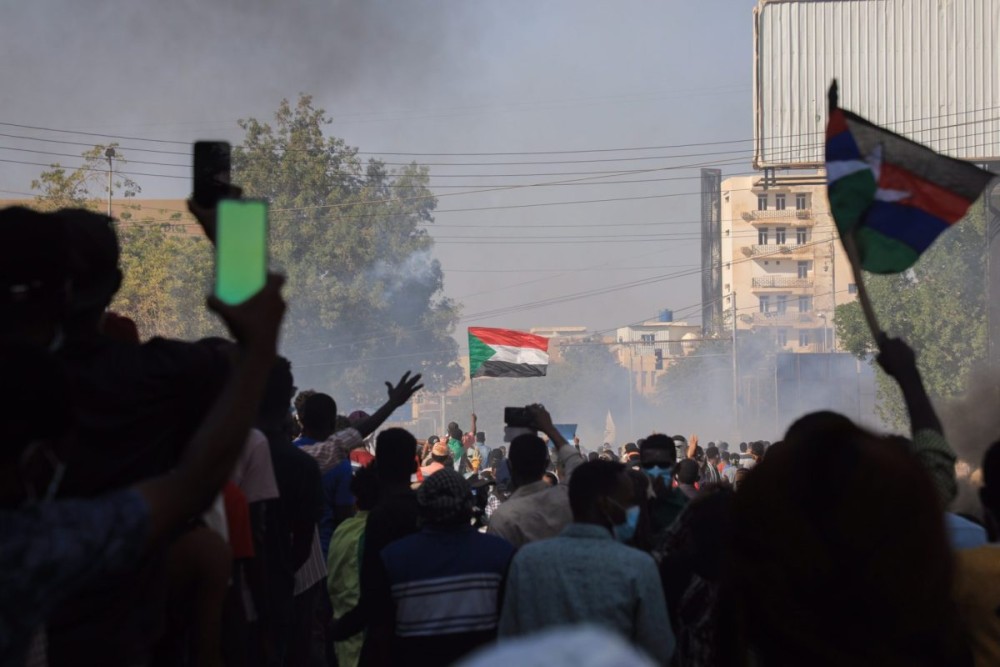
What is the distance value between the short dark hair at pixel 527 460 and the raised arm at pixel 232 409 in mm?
3534

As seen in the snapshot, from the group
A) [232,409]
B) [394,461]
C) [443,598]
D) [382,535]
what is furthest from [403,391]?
[232,409]

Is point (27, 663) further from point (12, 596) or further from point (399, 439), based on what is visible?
point (399, 439)

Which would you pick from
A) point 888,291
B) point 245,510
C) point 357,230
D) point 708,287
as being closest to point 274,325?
point 245,510

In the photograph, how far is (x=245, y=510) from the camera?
4059 millimetres

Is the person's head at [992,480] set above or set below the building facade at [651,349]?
below

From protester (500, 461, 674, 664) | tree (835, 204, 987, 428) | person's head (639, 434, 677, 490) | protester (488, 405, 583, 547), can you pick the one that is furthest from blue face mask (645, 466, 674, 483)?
tree (835, 204, 987, 428)

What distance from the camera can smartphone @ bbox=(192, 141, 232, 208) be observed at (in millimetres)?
2572

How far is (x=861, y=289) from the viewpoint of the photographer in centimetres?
400

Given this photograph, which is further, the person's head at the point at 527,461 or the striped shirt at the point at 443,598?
the person's head at the point at 527,461

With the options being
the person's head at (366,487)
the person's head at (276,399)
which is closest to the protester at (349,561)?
the person's head at (366,487)

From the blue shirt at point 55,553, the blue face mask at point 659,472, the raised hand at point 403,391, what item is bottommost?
the blue face mask at point 659,472

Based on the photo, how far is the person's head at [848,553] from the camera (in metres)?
2.12

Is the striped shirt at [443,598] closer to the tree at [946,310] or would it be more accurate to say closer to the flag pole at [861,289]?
the flag pole at [861,289]

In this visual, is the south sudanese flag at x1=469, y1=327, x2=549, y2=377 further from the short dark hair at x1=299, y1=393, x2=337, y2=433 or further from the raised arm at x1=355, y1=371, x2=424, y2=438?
the raised arm at x1=355, y1=371, x2=424, y2=438
